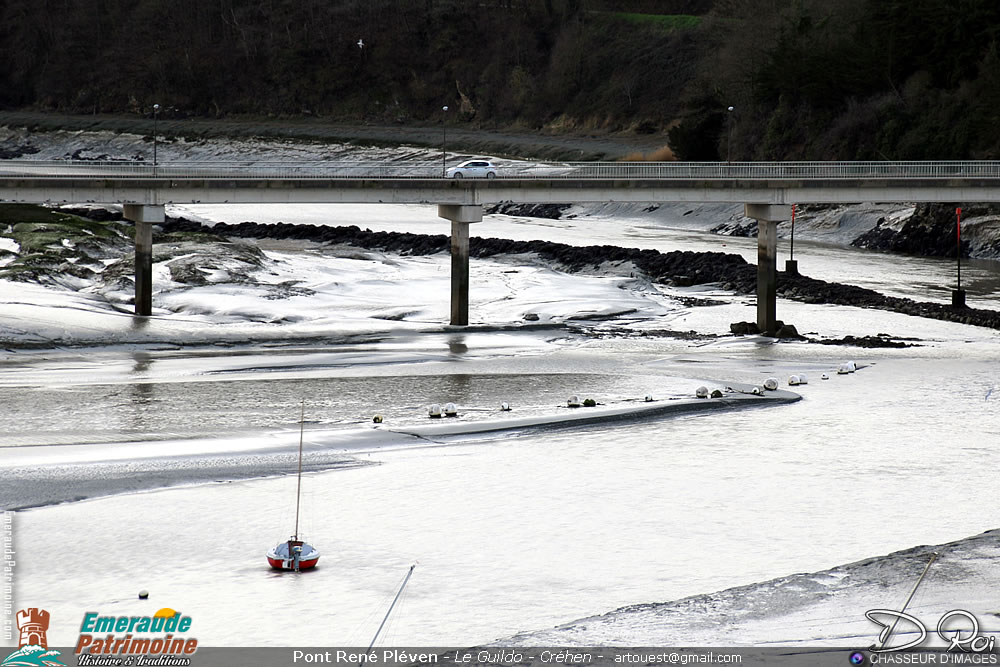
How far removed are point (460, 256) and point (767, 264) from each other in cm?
1012

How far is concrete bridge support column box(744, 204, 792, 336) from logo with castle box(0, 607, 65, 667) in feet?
101

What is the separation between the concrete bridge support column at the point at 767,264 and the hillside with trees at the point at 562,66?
101ft

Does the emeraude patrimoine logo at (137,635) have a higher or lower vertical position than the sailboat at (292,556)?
lower

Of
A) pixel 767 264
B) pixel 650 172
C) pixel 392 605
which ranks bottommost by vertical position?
pixel 392 605

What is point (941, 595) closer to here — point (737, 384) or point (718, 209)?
point (737, 384)

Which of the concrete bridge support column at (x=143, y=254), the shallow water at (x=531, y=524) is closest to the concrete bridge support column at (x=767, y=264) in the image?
the shallow water at (x=531, y=524)

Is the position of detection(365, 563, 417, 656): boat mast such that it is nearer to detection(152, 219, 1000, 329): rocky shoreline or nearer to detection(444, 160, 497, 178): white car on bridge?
detection(152, 219, 1000, 329): rocky shoreline

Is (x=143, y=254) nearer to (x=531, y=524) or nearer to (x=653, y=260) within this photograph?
(x=653, y=260)

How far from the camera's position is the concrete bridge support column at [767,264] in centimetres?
4150

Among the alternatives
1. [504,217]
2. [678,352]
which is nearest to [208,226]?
[504,217]

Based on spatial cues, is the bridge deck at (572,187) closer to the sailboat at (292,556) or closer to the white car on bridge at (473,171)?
the white car on bridge at (473,171)

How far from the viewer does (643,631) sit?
13.6m

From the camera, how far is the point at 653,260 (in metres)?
58.3

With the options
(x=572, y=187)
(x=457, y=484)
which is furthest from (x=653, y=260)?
(x=457, y=484)
